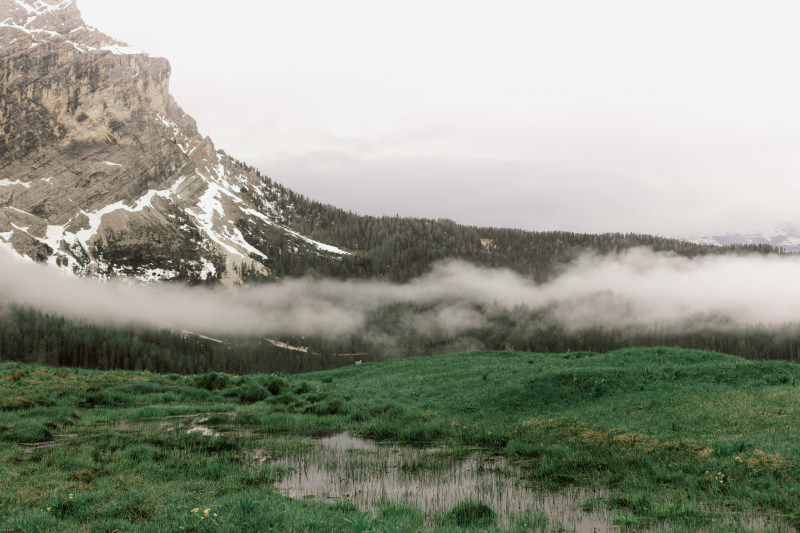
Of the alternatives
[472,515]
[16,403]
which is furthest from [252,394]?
[472,515]

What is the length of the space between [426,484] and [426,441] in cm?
749

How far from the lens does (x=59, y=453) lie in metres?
20.4

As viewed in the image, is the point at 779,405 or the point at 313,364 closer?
the point at 779,405

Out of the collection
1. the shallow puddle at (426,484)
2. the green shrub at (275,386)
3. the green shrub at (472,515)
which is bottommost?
the green shrub at (275,386)

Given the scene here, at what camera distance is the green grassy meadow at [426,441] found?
44.7ft

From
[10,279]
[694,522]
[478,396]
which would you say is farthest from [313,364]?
[694,522]

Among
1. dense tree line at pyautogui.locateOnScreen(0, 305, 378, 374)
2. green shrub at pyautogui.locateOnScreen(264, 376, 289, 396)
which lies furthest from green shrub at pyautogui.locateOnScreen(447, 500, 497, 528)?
dense tree line at pyautogui.locateOnScreen(0, 305, 378, 374)

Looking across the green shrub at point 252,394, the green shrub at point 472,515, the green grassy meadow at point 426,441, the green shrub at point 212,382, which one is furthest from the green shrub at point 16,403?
the green shrub at point 472,515

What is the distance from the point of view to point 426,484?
18.3 metres

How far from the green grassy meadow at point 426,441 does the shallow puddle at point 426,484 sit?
21.3 inches

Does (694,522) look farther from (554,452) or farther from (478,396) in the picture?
(478,396)

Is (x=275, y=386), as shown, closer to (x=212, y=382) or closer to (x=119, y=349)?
(x=212, y=382)

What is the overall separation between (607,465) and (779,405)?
13.4 metres

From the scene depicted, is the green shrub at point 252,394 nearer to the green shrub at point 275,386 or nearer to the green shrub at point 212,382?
the green shrub at point 275,386
